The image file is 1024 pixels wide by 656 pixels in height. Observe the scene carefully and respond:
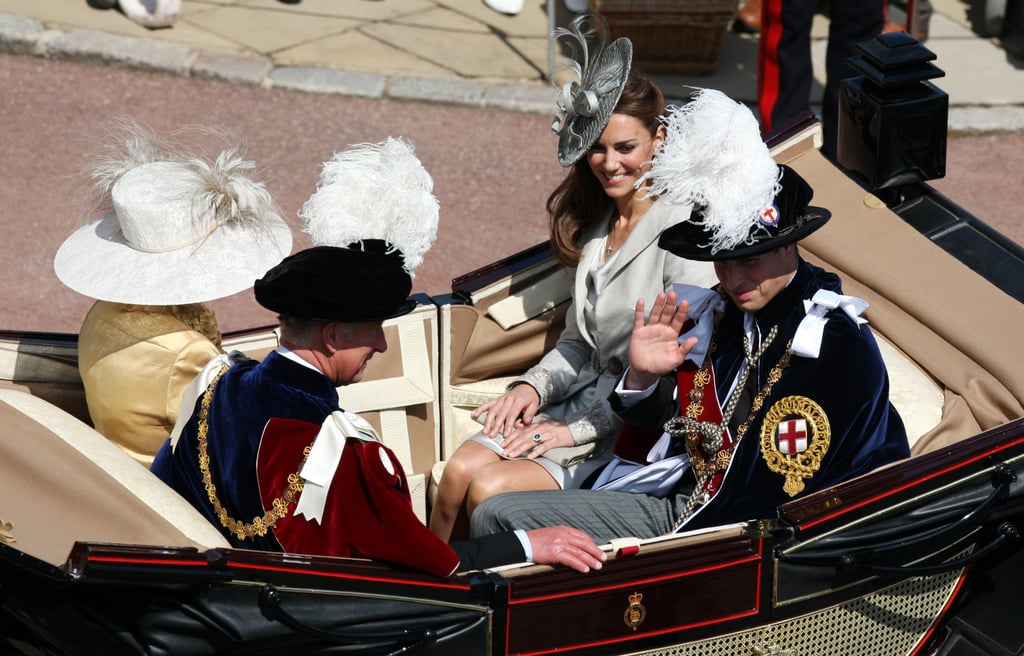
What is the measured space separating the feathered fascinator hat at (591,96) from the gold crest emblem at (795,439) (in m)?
0.83

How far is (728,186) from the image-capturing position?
8.52 ft

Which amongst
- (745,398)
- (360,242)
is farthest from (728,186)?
(360,242)

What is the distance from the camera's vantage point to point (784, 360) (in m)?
2.73

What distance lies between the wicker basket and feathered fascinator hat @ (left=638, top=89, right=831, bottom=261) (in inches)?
146

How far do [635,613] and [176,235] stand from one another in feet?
4.12

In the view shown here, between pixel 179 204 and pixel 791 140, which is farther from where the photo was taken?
pixel 791 140

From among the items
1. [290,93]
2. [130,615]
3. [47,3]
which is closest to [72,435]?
[130,615]

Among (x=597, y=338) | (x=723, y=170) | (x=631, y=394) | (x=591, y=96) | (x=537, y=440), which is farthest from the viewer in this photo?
(x=597, y=338)

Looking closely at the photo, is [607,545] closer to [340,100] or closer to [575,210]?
[575,210]

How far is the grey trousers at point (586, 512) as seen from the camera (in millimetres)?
2873

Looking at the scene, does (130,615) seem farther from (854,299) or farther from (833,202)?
(833,202)

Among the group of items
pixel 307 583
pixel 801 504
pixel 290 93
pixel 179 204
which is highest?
pixel 179 204

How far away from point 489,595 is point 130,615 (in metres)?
0.66

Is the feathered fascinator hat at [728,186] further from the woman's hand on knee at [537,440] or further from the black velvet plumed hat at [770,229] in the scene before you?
the woman's hand on knee at [537,440]
